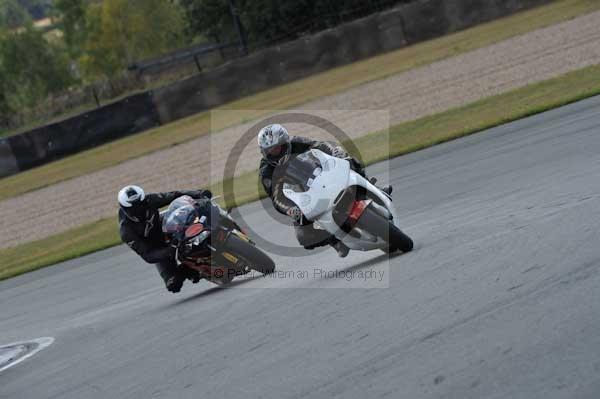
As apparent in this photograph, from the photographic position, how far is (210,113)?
35.7 metres

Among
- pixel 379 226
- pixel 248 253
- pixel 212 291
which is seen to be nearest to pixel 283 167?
pixel 379 226

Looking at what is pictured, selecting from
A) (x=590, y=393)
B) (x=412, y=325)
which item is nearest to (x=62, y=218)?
(x=412, y=325)

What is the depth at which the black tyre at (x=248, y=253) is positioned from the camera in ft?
35.7

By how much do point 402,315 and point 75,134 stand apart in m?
29.8

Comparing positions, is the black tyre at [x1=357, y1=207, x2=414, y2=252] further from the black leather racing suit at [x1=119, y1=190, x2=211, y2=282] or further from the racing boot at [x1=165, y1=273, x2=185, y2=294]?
the racing boot at [x1=165, y1=273, x2=185, y2=294]

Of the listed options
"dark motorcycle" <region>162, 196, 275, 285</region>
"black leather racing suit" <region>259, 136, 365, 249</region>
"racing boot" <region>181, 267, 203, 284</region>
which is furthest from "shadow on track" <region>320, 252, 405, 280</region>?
"racing boot" <region>181, 267, 203, 284</region>

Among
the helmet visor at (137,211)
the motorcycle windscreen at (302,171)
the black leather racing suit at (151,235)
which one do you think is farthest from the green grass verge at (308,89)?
the motorcycle windscreen at (302,171)

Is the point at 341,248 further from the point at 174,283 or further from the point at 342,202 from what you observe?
the point at 174,283

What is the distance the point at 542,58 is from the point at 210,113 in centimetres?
1473

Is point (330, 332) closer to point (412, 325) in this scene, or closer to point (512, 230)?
point (412, 325)

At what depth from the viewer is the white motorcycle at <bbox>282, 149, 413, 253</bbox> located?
912 cm

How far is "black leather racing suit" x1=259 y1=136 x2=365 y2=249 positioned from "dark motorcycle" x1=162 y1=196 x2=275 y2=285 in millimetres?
1261

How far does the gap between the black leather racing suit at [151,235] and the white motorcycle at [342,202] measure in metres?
2.28

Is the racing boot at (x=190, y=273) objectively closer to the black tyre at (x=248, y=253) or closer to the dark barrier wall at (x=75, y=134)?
the black tyre at (x=248, y=253)
